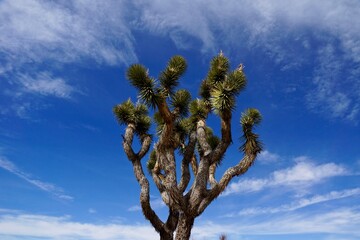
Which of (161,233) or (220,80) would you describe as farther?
(220,80)

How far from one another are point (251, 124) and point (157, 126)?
388 cm

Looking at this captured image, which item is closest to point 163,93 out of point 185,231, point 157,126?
point 157,126

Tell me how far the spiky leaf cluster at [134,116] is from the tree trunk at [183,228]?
13.7ft

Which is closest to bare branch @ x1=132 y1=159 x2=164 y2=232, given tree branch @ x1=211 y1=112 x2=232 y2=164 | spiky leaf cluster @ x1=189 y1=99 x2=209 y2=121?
tree branch @ x1=211 y1=112 x2=232 y2=164

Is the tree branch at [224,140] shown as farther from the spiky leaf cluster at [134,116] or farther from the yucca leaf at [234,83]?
the spiky leaf cluster at [134,116]

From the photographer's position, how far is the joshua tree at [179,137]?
43.6 ft

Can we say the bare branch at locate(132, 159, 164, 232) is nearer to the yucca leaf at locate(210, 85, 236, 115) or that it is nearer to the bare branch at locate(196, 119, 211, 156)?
the bare branch at locate(196, 119, 211, 156)

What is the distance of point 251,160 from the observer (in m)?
13.7

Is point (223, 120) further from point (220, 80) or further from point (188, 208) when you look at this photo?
point (188, 208)

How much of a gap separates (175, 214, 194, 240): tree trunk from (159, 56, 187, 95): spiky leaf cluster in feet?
15.0

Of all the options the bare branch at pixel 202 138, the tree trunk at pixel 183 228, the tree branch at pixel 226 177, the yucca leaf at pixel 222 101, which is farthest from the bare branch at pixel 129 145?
the yucca leaf at pixel 222 101

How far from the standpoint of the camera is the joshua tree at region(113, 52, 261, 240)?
13.3m

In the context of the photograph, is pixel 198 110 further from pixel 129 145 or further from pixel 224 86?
pixel 129 145

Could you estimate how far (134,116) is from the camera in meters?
15.5
